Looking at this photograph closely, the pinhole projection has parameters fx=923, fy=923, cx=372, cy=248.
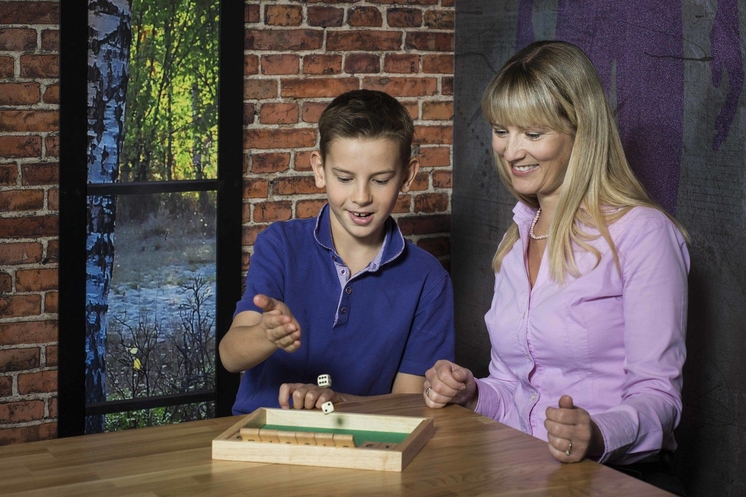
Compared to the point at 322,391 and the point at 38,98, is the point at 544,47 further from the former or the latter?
the point at 38,98

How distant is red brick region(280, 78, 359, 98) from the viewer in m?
3.59

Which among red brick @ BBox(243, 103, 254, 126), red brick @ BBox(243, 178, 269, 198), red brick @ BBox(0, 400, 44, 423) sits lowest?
red brick @ BBox(0, 400, 44, 423)

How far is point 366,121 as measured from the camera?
2232 mm

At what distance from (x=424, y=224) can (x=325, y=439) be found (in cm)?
243

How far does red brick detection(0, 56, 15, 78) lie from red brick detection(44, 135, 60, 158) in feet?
0.80

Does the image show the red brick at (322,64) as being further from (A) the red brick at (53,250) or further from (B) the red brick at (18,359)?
(B) the red brick at (18,359)

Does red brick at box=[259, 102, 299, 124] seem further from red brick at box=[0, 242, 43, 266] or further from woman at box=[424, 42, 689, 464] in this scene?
woman at box=[424, 42, 689, 464]

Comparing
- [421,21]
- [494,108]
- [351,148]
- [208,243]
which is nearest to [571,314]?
[494,108]

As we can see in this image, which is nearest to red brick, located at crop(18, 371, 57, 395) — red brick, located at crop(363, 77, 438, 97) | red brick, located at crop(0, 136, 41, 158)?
red brick, located at crop(0, 136, 41, 158)

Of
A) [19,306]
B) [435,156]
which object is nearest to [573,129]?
[435,156]

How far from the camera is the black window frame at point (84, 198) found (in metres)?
3.23

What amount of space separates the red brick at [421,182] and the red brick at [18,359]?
1601 millimetres

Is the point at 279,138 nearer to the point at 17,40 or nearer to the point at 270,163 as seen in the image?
the point at 270,163

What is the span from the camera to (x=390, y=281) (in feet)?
7.63
